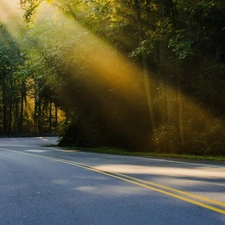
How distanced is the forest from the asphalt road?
910 cm

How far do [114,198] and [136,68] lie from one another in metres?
17.4

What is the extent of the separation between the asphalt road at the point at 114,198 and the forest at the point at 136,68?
9100 millimetres

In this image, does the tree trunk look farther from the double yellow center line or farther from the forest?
the double yellow center line

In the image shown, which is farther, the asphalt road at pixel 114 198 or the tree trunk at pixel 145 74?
the tree trunk at pixel 145 74

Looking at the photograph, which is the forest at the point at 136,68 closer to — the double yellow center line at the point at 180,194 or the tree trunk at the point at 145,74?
the tree trunk at the point at 145,74

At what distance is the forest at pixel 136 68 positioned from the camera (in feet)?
65.9

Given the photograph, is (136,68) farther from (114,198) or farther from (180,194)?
(114,198)

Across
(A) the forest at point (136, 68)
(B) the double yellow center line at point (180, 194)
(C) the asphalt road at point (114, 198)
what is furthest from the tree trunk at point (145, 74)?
(B) the double yellow center line at point (180, 194)

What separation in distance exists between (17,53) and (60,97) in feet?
80.5

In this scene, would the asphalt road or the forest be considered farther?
the forest

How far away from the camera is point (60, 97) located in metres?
31.8

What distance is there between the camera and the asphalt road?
19.6ft

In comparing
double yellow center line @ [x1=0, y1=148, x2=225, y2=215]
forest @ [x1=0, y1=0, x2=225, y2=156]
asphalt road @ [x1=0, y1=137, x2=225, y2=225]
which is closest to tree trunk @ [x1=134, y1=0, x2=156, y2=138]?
forest @ [x1=0, y1=0, x2=225, y2=156]

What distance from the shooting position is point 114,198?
7480mm
